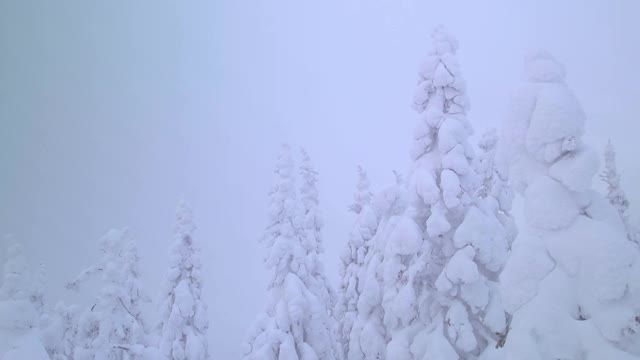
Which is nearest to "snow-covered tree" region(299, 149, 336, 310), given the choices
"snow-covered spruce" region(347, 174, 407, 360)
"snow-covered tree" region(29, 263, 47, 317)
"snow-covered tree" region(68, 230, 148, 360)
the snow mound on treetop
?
"snow-covered spruce" region(347, 174, 407, 360)

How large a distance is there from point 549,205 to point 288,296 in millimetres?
13314

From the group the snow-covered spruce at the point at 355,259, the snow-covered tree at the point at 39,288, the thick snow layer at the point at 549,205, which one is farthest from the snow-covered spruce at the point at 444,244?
the snow-covered tree at the point at 39,288

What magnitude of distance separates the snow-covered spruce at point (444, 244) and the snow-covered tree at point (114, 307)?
1410cm

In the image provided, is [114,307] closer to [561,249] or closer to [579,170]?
[561,249]

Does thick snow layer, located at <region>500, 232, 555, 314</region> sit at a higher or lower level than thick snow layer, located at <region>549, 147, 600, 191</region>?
lower

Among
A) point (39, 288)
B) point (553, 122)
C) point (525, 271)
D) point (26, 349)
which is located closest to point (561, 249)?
point (525, 271)

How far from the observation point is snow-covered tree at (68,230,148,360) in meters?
22.8

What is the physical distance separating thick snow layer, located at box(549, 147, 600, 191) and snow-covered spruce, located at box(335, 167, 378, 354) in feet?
46.5

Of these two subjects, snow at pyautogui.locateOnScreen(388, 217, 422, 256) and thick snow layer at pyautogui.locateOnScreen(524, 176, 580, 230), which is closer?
thick snow layer at pyautogui.locateOnScreen(524, 176, 580, 230)

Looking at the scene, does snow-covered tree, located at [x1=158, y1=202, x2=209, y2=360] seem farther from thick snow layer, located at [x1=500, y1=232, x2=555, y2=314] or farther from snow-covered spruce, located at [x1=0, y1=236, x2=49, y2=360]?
thick snow layer, located at [x1=500, y1=232, x2=555, y2=314]

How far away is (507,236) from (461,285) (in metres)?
6.63

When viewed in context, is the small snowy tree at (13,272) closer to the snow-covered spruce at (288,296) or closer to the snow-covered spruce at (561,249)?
the snow-covered spruce at (288,296)

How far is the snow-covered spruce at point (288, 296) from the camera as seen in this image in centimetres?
2000

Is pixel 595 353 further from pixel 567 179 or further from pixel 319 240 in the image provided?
pixel 319 240
